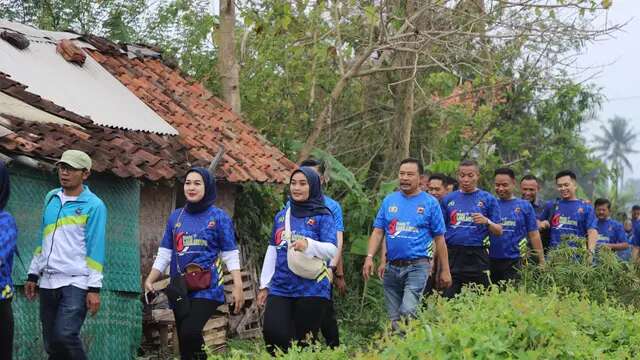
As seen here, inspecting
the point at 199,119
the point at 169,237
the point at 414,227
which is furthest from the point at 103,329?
the point at 199,119

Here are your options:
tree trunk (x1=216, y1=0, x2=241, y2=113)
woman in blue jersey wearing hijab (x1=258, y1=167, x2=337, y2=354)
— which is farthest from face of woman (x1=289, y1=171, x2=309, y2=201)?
tree trunk (x1=216, y1=0, x2=241, y2=113)

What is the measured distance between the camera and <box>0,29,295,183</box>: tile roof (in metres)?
9.50

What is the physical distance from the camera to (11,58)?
11023 mm

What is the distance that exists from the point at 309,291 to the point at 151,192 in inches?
151

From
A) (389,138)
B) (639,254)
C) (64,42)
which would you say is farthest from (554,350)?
(389,138)

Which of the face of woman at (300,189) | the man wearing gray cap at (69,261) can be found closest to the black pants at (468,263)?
the face of woman at (300,189)

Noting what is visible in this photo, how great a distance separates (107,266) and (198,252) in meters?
2.20

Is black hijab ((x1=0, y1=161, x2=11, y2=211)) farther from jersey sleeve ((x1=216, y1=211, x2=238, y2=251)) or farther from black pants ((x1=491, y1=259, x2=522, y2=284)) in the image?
black pants ((x1=491, y1=259, x2=522, y2=284))

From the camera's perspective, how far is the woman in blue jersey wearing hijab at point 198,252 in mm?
8094

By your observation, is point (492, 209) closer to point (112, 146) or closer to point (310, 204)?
point (310, 204)

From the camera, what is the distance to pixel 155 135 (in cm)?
1180

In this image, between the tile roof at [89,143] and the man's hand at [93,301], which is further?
the tile roof at [89,143]

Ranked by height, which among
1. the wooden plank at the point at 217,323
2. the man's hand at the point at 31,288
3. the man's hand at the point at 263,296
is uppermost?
the man's hand at the point at 31,288

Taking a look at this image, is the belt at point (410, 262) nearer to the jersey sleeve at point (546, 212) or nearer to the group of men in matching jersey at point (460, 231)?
the group of men in matching jersey at point (460, 231)
